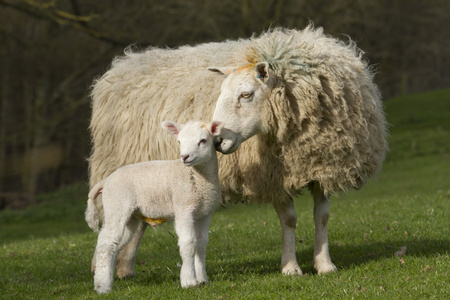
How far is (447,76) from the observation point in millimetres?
39500

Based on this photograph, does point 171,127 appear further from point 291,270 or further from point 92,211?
point 291,270

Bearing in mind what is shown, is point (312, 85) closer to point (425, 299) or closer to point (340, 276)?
point (340, 276)

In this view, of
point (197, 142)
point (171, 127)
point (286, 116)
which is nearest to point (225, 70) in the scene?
point (286, 116)

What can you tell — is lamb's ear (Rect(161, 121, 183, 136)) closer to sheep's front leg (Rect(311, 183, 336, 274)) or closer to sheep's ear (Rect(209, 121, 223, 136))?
sheep's ear (Rect(209, 121, 223, 136))

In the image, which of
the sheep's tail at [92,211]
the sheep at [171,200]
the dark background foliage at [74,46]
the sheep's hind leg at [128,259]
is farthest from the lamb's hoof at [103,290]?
the dark background foliage at [74,46]

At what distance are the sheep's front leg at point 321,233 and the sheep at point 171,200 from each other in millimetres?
1271

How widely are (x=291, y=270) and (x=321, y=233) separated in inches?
20.8

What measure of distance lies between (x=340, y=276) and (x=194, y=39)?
1644 cm

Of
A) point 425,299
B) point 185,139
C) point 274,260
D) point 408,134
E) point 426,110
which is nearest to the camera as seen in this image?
point 425,299

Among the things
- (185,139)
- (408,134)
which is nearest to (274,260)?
(185,139)

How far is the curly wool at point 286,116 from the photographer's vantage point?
5.73m

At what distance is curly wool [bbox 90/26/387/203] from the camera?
5.73 metres

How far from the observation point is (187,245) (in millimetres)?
5109

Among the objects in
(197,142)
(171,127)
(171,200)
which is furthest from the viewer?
(171,127)
